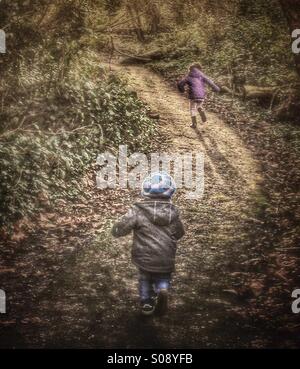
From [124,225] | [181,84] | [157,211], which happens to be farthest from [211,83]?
[124,225]

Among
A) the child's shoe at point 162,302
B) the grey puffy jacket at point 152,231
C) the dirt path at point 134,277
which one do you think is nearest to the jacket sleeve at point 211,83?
the dirt path at point 134,277

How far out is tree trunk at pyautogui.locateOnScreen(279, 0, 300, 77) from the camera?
7.34 metres

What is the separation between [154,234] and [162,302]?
0.78 m

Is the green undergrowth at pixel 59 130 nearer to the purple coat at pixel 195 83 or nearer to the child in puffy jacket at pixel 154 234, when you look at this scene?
the purple coat at pixel 195 83

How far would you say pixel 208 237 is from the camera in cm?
635

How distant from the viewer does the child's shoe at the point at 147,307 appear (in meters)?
5.13

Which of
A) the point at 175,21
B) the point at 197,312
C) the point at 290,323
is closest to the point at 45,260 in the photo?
the point at 197,312

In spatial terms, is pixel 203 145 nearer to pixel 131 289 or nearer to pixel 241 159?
pixel 241 159

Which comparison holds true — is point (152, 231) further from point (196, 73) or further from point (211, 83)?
point (196, 73)

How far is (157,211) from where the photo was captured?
199 inches

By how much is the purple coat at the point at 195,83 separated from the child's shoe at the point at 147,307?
12.6 feet

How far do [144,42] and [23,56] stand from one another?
2303 millimetres

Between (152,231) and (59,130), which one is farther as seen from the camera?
(59,130)

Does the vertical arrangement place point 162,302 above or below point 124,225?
below
